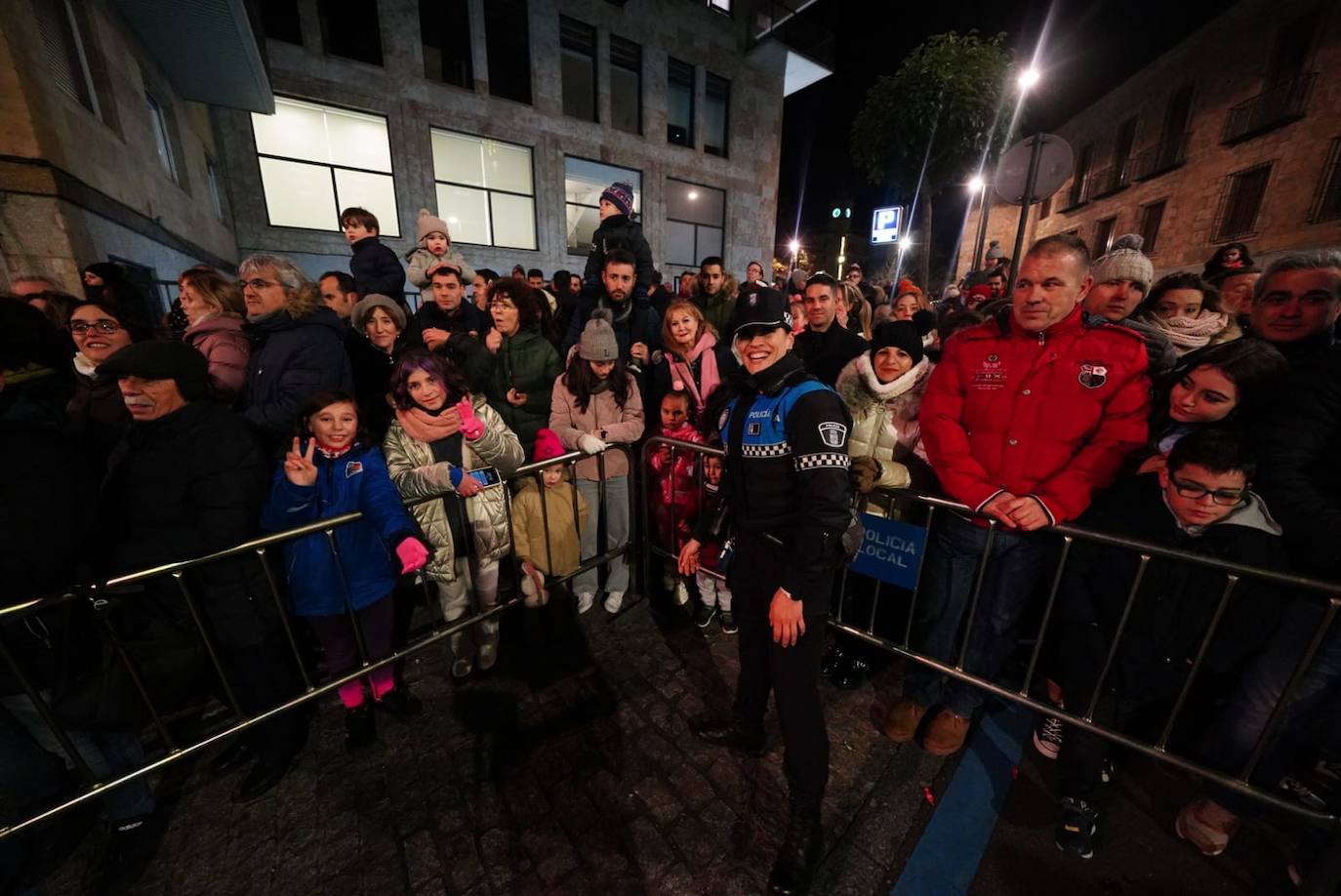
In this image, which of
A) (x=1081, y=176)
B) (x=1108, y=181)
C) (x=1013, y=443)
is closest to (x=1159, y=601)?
(x=1013, y=443)

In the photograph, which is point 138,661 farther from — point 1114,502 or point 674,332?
point 1114,502

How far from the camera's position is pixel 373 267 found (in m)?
5.11

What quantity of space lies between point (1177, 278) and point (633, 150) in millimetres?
15994

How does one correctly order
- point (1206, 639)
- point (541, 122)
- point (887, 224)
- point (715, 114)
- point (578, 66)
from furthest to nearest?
1. point (887, 224)
2. point (715, 114)
3. point (578, 66)
4. point (541, 122)
5. point (1206, 639)

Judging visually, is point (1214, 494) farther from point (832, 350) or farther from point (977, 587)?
point (832, 350)

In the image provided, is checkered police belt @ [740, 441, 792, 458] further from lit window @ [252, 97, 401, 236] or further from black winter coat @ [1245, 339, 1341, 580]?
lit window @ [252, 97, 401, 236]

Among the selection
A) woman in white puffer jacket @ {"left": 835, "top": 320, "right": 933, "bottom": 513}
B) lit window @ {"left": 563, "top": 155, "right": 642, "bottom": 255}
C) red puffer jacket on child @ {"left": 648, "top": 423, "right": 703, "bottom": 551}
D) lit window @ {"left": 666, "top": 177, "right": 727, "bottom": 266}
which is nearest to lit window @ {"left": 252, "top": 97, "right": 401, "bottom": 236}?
lit window @ {"left": 563, "top": 155, "right": 642, "bottom": 255}

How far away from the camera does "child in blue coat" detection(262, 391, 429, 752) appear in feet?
8.86

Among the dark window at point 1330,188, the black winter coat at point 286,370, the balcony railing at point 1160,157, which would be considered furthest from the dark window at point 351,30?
the balcony railing at point 1160,157

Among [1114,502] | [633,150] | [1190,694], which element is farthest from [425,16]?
[1190,694]

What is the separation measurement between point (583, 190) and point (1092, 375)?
16.2 meters

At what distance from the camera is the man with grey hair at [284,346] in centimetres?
309

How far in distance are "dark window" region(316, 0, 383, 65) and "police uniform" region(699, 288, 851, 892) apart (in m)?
15.5

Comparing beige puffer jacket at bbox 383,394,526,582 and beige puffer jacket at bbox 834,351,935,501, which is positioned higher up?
beige puffer jacket at bbox 834,351,935,501
